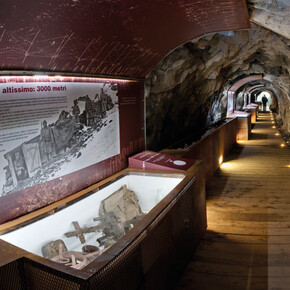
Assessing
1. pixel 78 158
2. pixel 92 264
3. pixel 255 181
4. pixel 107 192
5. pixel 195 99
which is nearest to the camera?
pixel 92 264

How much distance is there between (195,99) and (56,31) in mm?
11452

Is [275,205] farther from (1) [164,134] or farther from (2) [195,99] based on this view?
(2) [195,99]

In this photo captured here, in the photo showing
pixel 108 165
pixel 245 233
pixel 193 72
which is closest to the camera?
pixel 108 165

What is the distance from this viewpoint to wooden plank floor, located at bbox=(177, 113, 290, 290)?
12.0 ft

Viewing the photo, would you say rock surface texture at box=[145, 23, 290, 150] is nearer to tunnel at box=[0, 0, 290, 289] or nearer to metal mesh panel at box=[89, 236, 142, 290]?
tunnel at box=[0, 0, 290, 289]

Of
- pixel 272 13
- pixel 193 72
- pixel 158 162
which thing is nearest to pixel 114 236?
pixel 158 162

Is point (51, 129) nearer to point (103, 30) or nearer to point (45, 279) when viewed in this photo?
point (103, 30)

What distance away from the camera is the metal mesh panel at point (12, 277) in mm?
2014

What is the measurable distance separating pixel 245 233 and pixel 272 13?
3430mm

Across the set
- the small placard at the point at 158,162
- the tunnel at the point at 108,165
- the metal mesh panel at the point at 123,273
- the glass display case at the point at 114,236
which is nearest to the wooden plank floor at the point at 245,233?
the tunnel at the point at 108,165

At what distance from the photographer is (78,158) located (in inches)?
144

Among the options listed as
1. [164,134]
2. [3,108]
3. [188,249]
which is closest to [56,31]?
[3,108]

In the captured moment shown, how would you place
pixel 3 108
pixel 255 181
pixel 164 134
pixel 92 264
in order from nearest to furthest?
pixel 92 264, pixel 3 108, pixel 255 181, pixel 164 134

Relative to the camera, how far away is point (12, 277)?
6.75 ft
